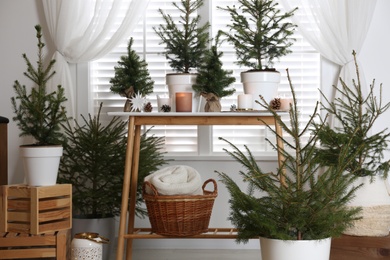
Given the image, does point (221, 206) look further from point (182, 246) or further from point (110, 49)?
point (110, 49)

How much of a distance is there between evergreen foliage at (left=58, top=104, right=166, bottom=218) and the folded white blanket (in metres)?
0.47

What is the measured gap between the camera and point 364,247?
9.45 feet

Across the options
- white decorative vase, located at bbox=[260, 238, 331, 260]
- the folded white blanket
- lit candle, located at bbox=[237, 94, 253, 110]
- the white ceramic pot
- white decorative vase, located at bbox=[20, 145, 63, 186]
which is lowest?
the white ceramic pot

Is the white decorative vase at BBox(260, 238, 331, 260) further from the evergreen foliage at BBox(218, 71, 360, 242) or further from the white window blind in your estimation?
the white window blind

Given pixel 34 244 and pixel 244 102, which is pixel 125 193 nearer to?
pixel 34 244

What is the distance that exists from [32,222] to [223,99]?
1509 mm

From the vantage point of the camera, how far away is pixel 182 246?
4.15 meters

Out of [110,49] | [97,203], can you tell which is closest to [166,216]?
[97,203]

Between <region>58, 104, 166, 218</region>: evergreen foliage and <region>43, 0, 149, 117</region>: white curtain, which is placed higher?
<region>43, 0, 149, 117</region>: white curtain

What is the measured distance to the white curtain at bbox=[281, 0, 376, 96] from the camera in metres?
3.93

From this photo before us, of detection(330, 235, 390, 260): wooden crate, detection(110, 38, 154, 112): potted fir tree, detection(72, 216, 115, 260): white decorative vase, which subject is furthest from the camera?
detection(72, 216, 115, 260): white decorative vase

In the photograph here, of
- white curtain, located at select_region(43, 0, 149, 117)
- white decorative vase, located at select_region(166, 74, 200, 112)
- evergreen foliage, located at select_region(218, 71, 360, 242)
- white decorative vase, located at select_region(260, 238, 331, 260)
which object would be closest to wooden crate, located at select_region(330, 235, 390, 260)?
evergreen foliage, located at select_region(218, 71, 360, 242)

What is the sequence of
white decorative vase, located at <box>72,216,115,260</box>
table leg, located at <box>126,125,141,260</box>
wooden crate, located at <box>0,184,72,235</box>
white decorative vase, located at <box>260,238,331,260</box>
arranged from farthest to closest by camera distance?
1. white decorative vase, located at <box>72,216,115,260</box>
2. table leg, located at <box>126,125,141,260</box>
3. wooden crate, located at <box>0,184,72,235</box>
4. white decorative vase, located at <box>260,238,331,260</box>

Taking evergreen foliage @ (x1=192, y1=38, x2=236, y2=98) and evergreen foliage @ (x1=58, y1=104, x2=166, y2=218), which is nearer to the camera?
evergreen foliage @ (x1=192, y1=38, x2=236, y2=98)
